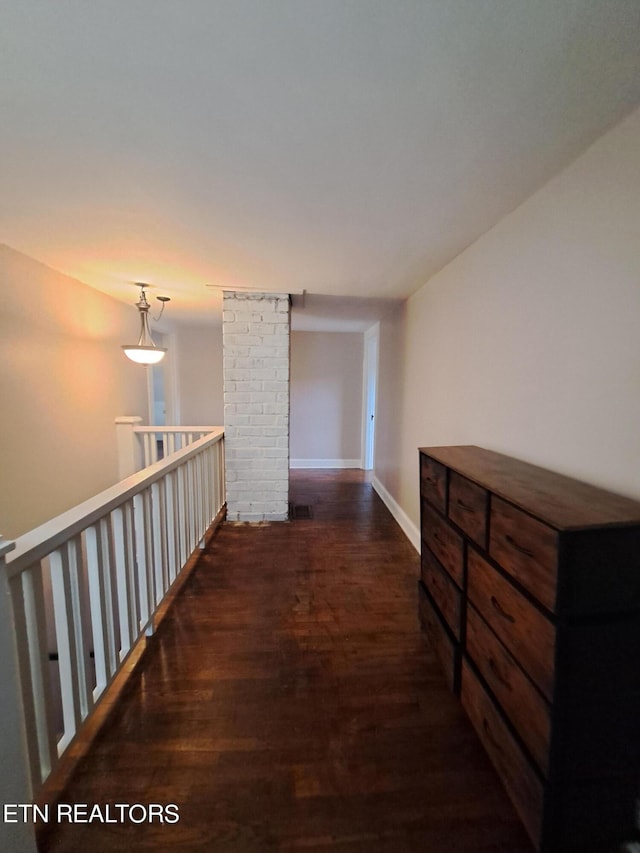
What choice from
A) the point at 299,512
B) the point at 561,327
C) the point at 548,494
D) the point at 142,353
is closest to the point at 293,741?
the point at 548,494

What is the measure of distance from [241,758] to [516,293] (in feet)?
7.32

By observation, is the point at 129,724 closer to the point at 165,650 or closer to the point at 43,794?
the point at 43,794

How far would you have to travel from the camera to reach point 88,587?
1648mm

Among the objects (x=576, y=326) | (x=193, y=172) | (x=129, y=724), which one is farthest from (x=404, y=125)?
(x=129, y=724)

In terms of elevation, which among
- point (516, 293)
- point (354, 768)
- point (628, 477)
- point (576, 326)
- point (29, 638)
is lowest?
point (354, 768)

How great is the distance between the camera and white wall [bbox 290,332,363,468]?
5.29 metres

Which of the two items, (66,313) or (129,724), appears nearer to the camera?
(129,724)

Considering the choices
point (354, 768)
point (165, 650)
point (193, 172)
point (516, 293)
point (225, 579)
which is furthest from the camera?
point (225, 579)

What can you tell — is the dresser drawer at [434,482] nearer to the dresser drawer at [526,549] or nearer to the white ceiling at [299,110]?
the dresser drawer at [526,549]

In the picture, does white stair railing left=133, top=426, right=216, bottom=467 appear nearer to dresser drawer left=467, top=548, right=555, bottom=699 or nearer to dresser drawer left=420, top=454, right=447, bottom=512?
dresser drawer left=420, top=454, right=447, bottom=512

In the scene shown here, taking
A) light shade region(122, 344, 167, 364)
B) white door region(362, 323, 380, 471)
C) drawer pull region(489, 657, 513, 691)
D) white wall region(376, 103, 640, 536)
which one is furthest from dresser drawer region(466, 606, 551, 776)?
white door region(362, 323, 380, 471)

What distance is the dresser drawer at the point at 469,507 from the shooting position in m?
1.25

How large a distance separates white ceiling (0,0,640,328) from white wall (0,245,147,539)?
685 mm

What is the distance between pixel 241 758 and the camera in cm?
122
